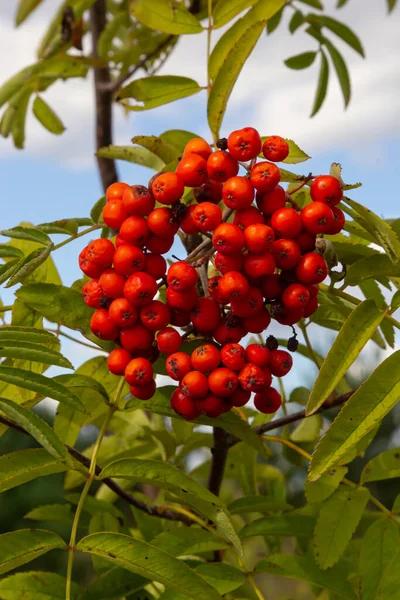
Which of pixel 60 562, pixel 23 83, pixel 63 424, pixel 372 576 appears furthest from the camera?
pixel 60 562

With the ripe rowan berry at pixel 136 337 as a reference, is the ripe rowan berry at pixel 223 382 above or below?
below

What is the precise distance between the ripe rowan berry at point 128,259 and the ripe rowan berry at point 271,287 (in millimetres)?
194

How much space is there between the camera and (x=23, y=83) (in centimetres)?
232

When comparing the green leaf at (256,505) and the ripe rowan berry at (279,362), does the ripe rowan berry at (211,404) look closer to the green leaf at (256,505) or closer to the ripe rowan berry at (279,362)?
the ripe rowan berry at (279,362)

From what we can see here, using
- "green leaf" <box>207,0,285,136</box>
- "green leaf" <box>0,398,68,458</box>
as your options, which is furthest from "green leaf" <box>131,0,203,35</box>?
"green leaf" <box>0,398,68,458</box>

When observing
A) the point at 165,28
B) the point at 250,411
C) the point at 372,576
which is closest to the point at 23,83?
the point at 165,28

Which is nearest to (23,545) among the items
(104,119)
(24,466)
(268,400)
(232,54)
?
(24,466)

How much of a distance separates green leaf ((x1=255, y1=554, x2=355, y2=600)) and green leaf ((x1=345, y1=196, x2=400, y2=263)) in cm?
58

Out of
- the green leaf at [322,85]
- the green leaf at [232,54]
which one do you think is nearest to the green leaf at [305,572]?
the green leaf at [232,54]

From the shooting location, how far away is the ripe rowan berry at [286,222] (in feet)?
3.32

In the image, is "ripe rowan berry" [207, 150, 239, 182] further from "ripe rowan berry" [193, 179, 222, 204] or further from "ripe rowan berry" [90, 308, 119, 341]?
"ripe rowan berry" [90, 308, 119, 341]

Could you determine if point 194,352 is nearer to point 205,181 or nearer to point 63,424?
point 205,181

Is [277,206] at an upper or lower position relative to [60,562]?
lower

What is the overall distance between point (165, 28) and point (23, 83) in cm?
97
